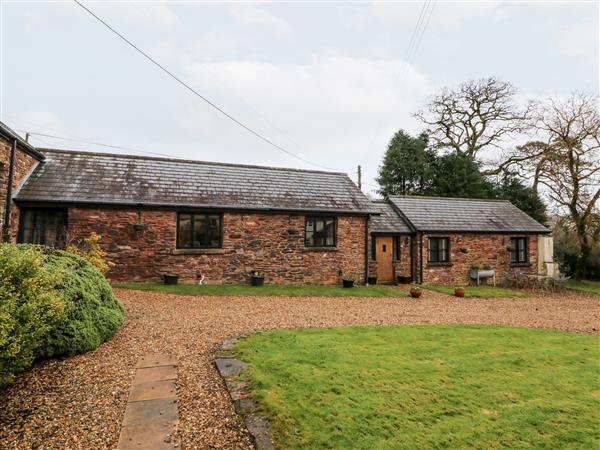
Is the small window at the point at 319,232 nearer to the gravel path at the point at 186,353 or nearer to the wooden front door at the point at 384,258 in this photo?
the wooden front door at the point at 384,258

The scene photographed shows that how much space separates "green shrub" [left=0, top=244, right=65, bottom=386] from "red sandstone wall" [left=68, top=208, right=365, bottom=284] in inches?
350

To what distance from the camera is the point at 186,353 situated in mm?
5148

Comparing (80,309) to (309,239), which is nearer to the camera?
(80,309)

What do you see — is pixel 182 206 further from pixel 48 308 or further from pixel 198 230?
pixel 48 308

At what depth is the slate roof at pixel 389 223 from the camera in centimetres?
1627

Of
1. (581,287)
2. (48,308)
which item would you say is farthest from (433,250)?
(48,308)

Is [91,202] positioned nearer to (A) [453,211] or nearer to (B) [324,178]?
(B) [324,178]

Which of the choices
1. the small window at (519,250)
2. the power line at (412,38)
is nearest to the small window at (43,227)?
the power line at (412,38)

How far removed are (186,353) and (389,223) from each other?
1353cm

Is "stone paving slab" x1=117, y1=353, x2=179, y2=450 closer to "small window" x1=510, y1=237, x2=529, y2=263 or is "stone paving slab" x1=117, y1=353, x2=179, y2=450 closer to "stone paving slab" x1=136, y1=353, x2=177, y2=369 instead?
"stone paving slab" x1=136, y1=353, x2=177, y2=369

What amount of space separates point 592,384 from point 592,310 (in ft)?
32.8

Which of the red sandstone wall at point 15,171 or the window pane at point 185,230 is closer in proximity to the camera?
the red sandstone wall at point 15,171

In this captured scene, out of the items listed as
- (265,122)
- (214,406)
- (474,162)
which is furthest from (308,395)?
(474,162)

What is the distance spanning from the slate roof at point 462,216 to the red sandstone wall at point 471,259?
0.51 meters
